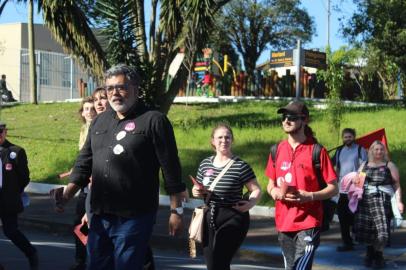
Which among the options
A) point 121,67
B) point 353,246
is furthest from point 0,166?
point 353,246

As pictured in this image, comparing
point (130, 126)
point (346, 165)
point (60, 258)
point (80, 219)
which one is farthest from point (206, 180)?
point (346, 165)

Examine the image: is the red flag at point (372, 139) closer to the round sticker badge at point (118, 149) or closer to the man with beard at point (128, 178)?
the man with beard at point (128, 178)

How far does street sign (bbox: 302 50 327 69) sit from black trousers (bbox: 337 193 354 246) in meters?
4.35

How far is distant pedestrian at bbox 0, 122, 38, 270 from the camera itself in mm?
7738

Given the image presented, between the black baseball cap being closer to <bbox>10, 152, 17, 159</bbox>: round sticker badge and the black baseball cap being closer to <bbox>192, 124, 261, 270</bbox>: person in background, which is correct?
<bbox>192, 124, 261, 270</bbox>: person in background

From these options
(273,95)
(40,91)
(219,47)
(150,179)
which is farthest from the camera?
(219,47)

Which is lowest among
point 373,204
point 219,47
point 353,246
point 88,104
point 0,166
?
point 353,246

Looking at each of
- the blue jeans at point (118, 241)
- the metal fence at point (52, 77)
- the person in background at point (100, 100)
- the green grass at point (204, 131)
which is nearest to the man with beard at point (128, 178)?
the blue jeans at point (118, 241)

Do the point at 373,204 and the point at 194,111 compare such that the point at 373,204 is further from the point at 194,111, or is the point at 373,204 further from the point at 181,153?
the point at 194,111

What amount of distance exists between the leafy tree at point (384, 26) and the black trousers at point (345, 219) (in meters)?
14.3

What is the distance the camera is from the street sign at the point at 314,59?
13.9 m

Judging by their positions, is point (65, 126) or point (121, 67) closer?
Answer: point (121, 67)

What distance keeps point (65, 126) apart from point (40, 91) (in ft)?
54.7

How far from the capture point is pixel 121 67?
488 centimetres
